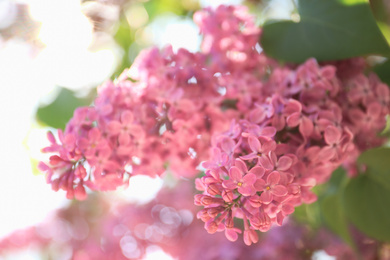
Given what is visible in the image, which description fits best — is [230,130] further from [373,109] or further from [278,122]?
[373,109]

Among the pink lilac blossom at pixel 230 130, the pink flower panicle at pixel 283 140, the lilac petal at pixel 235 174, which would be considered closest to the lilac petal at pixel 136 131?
the pink lilac blossom at pixel 230 130

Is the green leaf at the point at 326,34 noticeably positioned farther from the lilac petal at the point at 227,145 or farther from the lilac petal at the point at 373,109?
the lilac petal at the point at 227,145

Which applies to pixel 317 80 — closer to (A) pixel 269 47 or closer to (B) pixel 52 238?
(A) pixel 269 47

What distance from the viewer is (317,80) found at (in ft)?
2.02

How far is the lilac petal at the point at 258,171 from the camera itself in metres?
0.44

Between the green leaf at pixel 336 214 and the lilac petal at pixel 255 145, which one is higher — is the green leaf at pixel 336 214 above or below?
below

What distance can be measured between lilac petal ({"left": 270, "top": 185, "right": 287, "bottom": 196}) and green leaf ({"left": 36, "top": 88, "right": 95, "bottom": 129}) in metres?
0.60

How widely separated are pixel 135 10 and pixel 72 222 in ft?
3.04

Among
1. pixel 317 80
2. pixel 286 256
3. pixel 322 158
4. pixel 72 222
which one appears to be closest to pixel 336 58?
pixel 317 80

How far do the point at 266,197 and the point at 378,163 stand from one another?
13.4 inches

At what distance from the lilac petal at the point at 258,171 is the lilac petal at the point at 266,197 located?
18mm

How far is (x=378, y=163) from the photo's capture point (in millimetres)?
698

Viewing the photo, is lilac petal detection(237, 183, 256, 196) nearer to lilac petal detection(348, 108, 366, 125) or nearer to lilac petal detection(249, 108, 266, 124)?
lilac petal detection(249, 108, 266, 124)

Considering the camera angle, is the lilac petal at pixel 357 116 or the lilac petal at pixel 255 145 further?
the lilac petal at pixel 357 116
